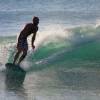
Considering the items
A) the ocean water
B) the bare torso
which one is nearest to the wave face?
the ocean water

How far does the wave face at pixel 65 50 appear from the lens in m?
13.7

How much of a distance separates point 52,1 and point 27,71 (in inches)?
1354

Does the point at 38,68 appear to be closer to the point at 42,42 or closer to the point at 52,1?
the point at 42,42

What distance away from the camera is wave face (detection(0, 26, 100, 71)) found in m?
13.7

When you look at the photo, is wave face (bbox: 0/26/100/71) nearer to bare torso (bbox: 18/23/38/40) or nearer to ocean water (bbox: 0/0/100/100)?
ocean water (bbox: 0/0/100/100)

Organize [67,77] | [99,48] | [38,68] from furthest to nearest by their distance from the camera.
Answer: [99,48] → [38,68] → [67,77]

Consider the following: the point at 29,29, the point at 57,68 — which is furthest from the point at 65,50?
the point at 29,29

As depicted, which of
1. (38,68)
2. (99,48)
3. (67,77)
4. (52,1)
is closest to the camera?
(67,77)

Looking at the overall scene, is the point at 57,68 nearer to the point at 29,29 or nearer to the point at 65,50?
the point at 29,29

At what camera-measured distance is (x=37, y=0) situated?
4744 cm

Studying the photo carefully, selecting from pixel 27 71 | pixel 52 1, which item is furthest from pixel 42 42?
pixel 52 1

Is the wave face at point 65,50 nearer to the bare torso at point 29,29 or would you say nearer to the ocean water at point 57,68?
the ocean water at point 57,68

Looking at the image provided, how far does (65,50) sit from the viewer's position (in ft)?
49.6

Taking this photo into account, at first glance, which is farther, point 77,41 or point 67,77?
point 77,41
